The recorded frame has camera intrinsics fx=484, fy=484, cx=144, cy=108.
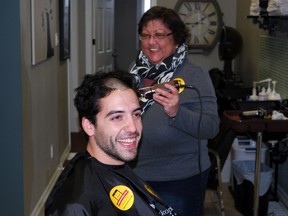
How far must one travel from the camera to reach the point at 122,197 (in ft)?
4.56

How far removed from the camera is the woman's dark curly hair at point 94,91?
1378 mm

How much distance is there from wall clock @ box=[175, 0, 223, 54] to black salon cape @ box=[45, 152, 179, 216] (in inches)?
153

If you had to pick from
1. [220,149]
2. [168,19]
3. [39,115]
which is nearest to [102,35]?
[39,115]

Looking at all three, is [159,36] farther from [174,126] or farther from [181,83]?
[174,126]

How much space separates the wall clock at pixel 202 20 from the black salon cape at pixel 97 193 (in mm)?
3875

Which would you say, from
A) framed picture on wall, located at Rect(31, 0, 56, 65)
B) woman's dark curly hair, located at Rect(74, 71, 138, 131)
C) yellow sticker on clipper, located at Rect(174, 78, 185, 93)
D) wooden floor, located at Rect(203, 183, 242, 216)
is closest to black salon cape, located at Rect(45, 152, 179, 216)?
woman's dark curly hair, located at Rect(74, 71, 138, 131)

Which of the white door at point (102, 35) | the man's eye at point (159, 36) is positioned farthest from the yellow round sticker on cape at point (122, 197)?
the white door at point (102, 35)

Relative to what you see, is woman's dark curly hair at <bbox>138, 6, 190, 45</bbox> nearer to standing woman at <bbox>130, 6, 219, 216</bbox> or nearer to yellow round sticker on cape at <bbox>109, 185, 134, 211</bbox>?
standing woman at <bbox>130, 6, 219, 216</bbox>

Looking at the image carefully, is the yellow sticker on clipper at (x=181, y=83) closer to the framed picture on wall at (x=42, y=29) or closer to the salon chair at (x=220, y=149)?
the salon chair at (x=220, y=149)

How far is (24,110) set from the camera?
2.89m

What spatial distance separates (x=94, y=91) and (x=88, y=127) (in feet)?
0.36

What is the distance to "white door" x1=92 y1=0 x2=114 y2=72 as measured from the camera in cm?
588

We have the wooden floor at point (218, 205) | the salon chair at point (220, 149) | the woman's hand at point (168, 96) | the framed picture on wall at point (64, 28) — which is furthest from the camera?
the framed picture on wall at point (64, 28)

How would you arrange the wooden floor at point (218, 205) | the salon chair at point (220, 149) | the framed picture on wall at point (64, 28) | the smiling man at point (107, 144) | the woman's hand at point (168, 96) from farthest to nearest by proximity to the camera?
the framed picture on wall at point (64, 28) < the wooden floor at point (218, 205) < the salon chair at point (220, 149) < the woman's hand at point (168, 96) < the smiling man at point (107, 144)
